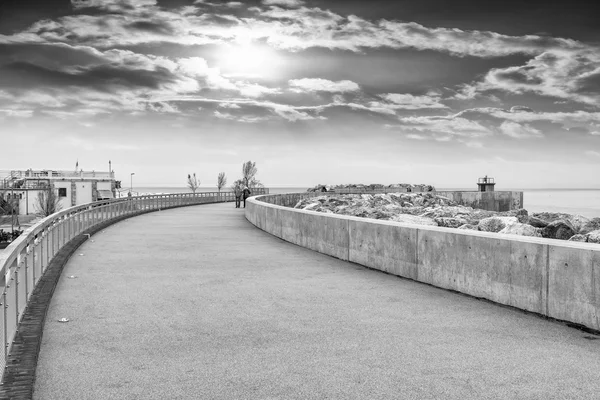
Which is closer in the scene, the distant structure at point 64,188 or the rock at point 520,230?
the rock at point 520,230

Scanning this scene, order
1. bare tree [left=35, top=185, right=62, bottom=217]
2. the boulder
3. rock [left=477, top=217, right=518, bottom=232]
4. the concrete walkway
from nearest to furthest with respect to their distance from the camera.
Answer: the concrete walkway, rock [left=477, top=217, right=518, bottom=232], the boulder, bare tree [left=35, top=185, right=62, bottom=217]

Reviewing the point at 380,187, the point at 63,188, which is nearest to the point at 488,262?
the point at 380,187

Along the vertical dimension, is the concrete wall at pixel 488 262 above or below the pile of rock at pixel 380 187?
below

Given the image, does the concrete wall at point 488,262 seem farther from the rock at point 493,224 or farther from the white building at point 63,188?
the white building at point 63,188

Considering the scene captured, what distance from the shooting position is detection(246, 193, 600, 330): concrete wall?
6.66m

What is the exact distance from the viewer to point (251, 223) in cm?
2505

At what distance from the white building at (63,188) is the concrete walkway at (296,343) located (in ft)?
346

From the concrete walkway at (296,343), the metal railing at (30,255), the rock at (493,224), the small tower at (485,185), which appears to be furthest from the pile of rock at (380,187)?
the concrete walkway at (296,343)

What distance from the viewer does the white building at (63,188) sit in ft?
357

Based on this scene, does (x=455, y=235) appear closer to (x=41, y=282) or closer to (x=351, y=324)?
(x=351, y=324)

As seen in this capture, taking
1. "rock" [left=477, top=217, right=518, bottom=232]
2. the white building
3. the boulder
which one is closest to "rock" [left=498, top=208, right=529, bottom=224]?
the boulder

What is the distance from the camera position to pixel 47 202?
99312 millimetres

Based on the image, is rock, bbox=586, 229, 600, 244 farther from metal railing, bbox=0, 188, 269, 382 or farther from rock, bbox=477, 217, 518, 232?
metal railing, bbox=0, 188, 269, 382

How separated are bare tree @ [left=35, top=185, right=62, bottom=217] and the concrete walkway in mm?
97378
